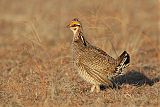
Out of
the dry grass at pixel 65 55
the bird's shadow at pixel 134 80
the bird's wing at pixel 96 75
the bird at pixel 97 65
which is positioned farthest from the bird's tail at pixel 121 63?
the bird's shadow at pixel 134 80

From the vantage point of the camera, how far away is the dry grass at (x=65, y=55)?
8.10 m

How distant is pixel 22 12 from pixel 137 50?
21.6 ft

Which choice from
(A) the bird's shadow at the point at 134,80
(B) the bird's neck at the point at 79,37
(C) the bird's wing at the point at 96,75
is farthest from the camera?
(A) the bird's shadow at the point at 134,80

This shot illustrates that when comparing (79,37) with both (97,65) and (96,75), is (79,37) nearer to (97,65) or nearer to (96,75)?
(97,65)

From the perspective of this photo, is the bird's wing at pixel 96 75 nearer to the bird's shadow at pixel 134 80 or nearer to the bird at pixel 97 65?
the bird at pixel 97 65

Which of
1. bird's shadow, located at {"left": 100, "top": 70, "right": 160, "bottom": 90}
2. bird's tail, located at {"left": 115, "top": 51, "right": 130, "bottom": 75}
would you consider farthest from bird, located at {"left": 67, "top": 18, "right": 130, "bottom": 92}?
bird's shadow, located at {"left": 100, "top": 70, "right": 160, "bottom": 90}

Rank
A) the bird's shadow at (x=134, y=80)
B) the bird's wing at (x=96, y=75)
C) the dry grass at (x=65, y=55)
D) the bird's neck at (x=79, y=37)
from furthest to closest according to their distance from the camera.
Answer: the bird's shadow at (x=134, y=80) < the bird's neck at (x=79, y=37) < the bird's wing at (x=96, y=75) < the dry grass at (x=65, y=55)

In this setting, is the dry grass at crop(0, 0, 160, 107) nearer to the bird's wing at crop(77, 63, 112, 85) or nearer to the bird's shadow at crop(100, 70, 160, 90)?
the bird's shadow at crop(100, 70, 160, 90)

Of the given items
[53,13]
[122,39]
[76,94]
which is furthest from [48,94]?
[53,13]

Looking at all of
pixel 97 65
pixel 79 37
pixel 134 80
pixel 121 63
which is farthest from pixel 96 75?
pixel 134 80

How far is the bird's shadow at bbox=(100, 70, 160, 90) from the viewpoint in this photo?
931 centimetres

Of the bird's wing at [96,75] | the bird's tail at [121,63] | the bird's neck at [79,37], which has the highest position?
the bird's neck at [79,37]

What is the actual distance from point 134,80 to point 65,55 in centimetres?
233

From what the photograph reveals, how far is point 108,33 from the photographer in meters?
11.6
